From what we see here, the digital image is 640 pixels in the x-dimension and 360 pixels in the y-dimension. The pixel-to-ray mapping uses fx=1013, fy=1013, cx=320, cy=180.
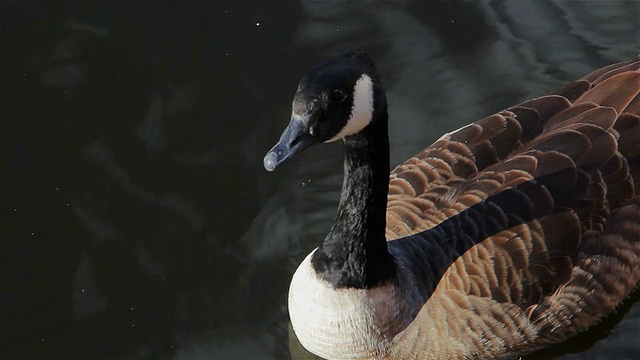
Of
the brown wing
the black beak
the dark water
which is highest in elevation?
the black beak

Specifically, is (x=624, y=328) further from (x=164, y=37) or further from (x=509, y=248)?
(x=164, y=37)

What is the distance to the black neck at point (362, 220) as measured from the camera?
5.31 meters

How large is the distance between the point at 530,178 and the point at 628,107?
91 centimetres

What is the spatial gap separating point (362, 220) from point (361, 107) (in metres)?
0.84

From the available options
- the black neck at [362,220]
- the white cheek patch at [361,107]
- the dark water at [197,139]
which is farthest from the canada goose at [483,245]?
the dark water at [197,139]

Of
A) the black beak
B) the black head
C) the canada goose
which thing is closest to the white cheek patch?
the black head

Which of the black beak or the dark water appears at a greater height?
the black beak

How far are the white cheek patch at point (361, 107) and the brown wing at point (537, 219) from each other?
3.68 ft

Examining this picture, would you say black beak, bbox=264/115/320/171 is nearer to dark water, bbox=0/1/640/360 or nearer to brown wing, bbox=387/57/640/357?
brown wing, bbox=387/57/640/357

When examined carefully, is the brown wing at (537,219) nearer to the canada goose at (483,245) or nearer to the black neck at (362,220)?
the canada goose at (483,245)

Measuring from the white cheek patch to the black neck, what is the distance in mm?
67

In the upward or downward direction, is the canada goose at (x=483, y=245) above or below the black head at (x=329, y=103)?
below

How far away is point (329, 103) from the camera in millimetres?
4922

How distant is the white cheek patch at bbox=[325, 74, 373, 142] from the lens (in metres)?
4.98
